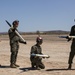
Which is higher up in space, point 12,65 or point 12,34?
point 12,34

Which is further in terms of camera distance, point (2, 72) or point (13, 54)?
point (13, 54)

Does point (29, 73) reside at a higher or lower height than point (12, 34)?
lower

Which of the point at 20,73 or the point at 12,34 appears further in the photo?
the point at 12,34

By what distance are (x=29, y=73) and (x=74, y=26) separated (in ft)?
8.47

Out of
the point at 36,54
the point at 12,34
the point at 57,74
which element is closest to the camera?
the point at 57,74

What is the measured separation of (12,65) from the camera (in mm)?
12398

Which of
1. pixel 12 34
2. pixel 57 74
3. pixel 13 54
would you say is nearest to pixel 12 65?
pixel 13 54

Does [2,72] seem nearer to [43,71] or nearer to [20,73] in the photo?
[20,73]

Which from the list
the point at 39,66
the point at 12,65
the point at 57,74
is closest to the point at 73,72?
the point at 57,74

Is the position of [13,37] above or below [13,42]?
above

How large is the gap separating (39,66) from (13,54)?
1.22 m

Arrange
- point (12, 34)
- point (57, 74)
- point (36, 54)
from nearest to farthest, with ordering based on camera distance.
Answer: point (57, 74), point (36, 54), point (12, 34)

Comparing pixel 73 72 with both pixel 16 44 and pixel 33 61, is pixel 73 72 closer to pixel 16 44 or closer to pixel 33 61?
pixel 33 61

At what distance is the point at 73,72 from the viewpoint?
36.7ft
